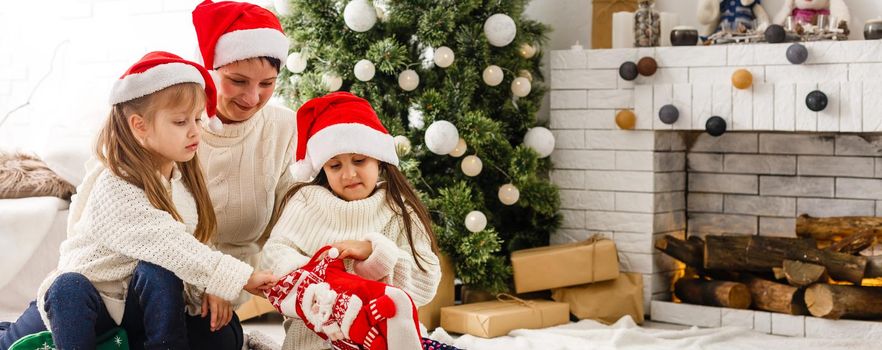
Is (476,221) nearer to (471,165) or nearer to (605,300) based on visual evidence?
(471,165)

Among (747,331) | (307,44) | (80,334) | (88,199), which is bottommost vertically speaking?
(747,331)

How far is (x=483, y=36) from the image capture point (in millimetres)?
3320

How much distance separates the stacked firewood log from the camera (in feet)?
10.5

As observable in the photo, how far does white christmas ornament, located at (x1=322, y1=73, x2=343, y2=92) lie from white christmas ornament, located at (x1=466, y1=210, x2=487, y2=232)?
57 cm

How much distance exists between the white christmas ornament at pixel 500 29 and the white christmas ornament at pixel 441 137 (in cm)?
33

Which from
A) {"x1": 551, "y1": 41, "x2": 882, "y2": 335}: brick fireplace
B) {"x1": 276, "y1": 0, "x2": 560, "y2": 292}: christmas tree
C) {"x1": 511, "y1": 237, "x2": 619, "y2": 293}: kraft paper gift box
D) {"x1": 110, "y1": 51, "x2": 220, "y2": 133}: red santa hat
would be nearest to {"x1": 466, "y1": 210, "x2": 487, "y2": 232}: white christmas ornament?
{"x1": 276, "y1": 0, "x2": 560, "y2": 292}: christmas tree

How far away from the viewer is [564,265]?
339 cm

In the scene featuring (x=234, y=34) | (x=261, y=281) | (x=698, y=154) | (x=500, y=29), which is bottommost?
(x=261, y=281)

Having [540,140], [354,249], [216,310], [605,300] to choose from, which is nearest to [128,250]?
[216,310]

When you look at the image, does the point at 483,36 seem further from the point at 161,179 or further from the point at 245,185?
the point at 161,179

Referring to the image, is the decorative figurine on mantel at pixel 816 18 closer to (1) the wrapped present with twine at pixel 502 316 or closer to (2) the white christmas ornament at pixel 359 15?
(1) the wrapped present with twine at pixel 502 316

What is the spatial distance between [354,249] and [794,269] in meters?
1.66


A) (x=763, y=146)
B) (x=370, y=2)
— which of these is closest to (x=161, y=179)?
(x=370, y=2)

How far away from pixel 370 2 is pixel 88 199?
1.31 meters
